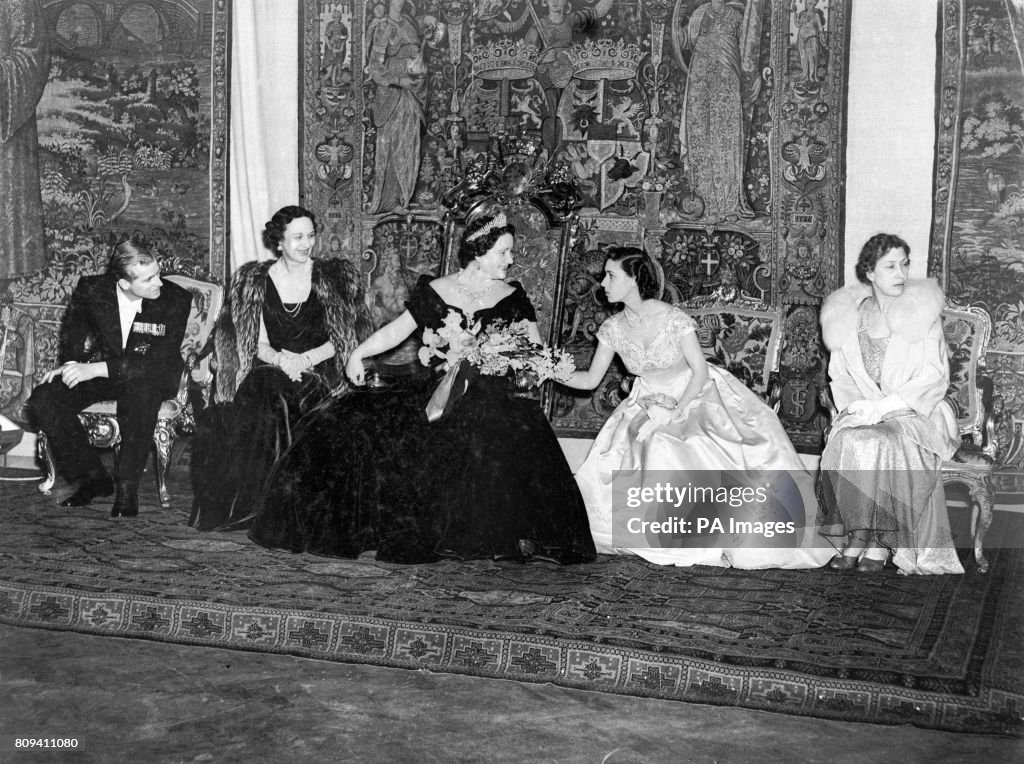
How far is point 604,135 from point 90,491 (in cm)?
341

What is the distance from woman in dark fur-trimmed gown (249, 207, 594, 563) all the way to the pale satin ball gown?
342mm

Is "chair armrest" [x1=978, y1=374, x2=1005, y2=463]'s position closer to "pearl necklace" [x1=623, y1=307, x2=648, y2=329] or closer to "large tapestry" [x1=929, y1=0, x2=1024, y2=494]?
"large tapestry" [x1=929, y1=0, x2=1024, y2=494]

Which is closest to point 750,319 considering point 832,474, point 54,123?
point 832,474

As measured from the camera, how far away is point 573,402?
616cm

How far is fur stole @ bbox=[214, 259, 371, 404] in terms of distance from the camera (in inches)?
203

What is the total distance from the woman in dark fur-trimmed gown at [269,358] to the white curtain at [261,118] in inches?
34.7


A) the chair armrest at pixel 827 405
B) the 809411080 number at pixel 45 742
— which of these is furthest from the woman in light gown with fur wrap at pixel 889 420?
the 809411080 number at pixel 45 742

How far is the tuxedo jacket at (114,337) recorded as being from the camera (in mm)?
5367

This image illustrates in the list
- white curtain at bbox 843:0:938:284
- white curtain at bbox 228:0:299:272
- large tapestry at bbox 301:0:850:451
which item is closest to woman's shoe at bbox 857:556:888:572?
large tapestry at bbox 301:0:850:451

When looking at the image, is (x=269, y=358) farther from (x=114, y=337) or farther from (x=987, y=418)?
(x=987, y=418)

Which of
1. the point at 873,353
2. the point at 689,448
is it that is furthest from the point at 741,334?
the point at 689,448

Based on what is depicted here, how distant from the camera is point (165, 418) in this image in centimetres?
541

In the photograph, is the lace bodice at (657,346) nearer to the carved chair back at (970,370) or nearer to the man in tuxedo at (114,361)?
the carved chair back at (970,370)

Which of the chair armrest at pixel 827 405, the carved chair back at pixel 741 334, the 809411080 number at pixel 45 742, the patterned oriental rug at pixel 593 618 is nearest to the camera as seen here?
the 809411080 number at pixel 45 742
